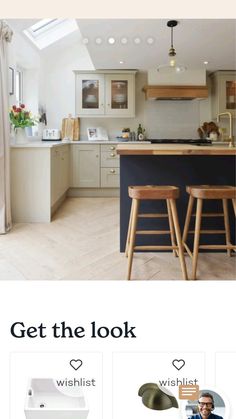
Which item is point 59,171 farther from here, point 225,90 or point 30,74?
point 225,90

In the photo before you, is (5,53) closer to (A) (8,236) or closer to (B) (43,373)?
(A) (8,236)

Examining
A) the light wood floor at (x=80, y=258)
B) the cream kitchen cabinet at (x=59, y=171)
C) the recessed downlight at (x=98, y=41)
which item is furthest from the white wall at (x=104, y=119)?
the light wood floor at (x=80, y=258)

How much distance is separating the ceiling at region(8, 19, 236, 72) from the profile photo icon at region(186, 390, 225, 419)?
3.81m

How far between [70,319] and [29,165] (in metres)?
3.63

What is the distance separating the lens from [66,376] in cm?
90

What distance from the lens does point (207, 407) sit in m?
0.83

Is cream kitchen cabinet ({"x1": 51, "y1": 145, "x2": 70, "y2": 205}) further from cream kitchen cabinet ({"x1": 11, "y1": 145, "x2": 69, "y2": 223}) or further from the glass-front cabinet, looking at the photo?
the glass-front cabinet

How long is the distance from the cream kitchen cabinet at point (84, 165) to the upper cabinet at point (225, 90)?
2.04 metres

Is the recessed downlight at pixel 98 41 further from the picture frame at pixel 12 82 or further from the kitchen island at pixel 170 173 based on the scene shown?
the kitchen island at pixel 170 173

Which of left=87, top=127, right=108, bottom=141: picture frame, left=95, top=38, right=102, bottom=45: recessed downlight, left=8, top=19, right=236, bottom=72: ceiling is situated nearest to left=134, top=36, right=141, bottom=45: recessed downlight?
left=8, top=19, right=236, bottom=72: ceiling

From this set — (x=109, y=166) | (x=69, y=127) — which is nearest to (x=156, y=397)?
(x=109, y=166)

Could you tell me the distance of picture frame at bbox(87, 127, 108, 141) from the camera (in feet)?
22.7

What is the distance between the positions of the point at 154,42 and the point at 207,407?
4.75 meters
